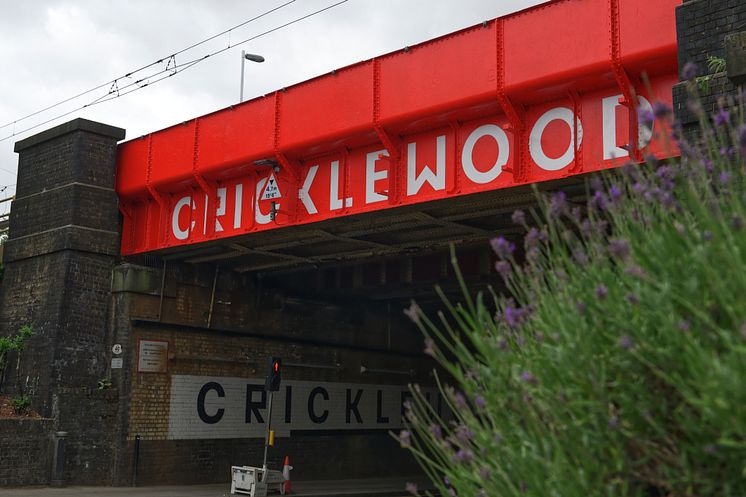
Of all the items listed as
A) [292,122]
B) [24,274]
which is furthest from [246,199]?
[24,274]

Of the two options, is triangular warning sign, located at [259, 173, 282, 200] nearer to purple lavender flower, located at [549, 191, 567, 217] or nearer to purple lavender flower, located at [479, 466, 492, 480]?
purple lavender flower, located at [549, 191, 567, 217]

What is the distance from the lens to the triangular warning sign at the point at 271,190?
17.0 metres

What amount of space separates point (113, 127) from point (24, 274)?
4366 mm

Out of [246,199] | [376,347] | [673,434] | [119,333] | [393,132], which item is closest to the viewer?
[673,434]

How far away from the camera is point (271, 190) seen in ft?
55.9

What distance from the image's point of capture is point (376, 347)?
26172 millimetres

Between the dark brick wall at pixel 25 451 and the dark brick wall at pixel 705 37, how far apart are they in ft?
49.4

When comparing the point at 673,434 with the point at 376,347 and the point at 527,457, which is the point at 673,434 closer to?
the point at 527,457

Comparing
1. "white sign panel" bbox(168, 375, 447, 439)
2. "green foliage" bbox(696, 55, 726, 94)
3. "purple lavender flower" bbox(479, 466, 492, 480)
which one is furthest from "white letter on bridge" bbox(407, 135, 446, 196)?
"purple lavender flower" bbox(479, 466, 492, 480)

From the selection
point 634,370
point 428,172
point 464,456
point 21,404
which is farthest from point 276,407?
point 634,370

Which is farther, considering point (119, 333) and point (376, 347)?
point (376, 347)

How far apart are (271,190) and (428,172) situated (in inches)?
149

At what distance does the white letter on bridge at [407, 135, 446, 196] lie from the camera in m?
14.5

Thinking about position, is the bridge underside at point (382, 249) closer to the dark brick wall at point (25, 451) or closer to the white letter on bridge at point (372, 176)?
the white letter on bridge at point (372, 176)
